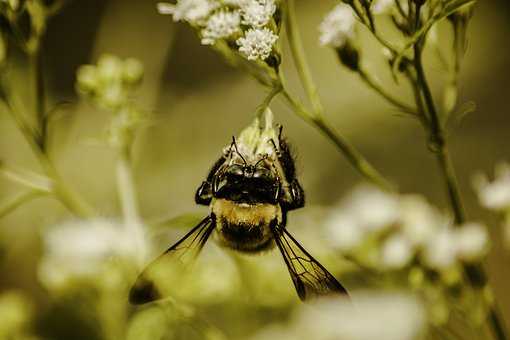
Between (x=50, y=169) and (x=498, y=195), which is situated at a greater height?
(x=498, y=195)

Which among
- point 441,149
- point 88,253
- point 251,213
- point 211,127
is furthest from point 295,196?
point 211,127

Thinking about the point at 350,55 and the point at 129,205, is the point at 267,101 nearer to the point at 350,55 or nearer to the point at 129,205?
the point at 350,55

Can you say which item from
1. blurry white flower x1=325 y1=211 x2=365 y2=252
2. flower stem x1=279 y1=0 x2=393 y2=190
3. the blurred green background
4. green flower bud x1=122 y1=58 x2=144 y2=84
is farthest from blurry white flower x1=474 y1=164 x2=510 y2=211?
the blurred green background

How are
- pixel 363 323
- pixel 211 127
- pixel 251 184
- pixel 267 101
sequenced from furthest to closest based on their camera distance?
1. pixel 211 127
2. pixel 363 323
3. pixel 251 184
4. pixel 267 101

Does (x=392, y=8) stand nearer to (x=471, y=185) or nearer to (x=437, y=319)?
(x=437, y=319)

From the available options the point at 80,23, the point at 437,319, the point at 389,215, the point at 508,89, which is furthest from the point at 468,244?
the point at 80,23

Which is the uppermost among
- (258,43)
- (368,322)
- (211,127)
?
(258,43)

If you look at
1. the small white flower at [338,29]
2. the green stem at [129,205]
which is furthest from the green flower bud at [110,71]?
the small white flower at [338,29]
